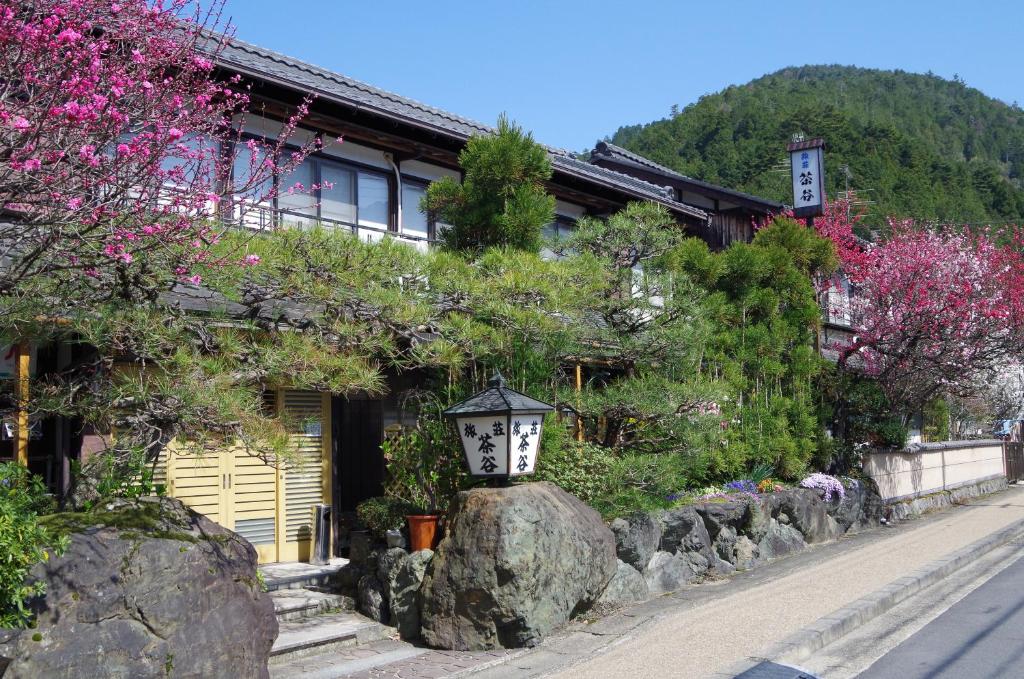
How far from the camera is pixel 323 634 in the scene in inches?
351

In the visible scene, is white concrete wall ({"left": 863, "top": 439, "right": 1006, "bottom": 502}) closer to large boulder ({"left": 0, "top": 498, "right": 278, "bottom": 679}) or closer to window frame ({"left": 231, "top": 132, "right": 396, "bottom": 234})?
window frame ({"left": 231, "top": 132, "right": 396, "bottom": 234})

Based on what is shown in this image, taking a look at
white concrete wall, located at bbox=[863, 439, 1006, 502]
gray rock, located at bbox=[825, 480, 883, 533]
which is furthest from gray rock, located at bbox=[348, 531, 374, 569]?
white concrete wall, located at bbox=[863, 439, 1006, 502]

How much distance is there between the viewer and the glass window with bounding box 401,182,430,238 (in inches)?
572

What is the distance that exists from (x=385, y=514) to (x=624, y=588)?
10.2 feet

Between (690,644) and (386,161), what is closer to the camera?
(690,644)

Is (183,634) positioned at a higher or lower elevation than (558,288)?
lower

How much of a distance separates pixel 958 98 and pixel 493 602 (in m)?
121

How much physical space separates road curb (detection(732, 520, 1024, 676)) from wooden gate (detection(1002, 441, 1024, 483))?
72.5 ft

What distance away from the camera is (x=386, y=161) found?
1423 cm

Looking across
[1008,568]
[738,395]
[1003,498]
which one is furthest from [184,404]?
[1003,498]

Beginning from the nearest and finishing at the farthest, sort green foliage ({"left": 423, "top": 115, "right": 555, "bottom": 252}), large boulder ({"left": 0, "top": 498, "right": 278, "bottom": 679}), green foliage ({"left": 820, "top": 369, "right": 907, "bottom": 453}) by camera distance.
A: large boulder ({"left": 0, "top": 498, "right": 278, "bottom": 679}) → green foliage ({"left": 423, "top": 115, "right": 555, "bottom": 252}) → green foliage ({"left": 820, "top": 369, "right": 907, "bottom": 453})

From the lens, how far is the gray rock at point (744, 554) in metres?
13.7

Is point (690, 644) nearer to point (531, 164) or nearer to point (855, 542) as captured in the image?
point (531, 164)

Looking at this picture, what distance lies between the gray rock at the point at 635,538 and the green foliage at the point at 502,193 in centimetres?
376
